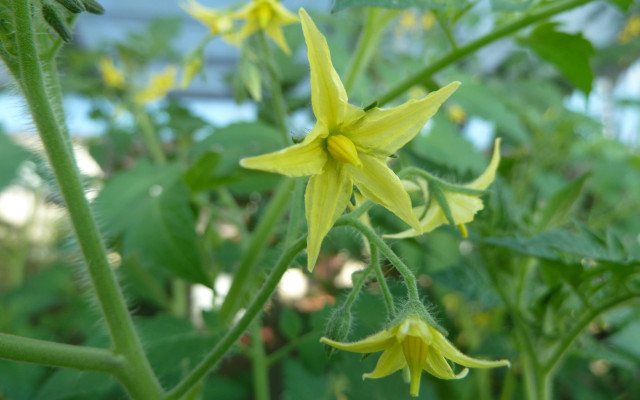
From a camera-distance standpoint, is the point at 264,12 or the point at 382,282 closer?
the point at 382,282

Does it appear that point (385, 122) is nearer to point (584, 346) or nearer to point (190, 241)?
point (190, 241)

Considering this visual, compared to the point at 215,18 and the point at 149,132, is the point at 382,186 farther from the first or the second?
the point at 149,132

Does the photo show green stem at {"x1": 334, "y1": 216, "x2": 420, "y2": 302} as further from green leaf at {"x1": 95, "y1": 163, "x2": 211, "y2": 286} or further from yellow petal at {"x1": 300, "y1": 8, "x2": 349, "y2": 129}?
green leaf at {"x1": 95, "y1": 163, "x2": 211, "y2": 286}

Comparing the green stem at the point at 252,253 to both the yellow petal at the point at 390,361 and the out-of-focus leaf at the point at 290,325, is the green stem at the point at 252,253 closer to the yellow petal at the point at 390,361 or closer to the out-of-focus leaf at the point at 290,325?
the out-of-focus leaf at the point at 290,325

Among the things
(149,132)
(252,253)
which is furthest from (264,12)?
(149,132)

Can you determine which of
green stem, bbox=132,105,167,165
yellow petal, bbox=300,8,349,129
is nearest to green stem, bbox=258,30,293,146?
yellow petal, bbox=300,8,349,129
